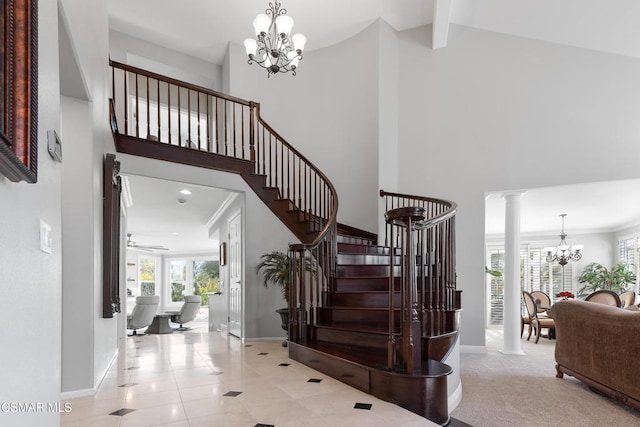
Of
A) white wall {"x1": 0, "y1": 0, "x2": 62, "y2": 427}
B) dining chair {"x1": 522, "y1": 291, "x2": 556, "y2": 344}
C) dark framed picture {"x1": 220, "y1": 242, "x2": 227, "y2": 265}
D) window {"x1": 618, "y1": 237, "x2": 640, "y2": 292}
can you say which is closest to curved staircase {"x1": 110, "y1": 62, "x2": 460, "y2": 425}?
dark framed picture {"x1": 220, "y1": 242, "x2": 227, "y2": 265}

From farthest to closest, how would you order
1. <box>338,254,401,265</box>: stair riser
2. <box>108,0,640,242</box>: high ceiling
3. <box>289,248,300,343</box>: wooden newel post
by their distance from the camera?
1. <box>108,0,640,242</box>: high ceiling
2. <box>338,254,401,265</box>: stair riser
3. <box>289,248,300,343</box>: wooden newel post

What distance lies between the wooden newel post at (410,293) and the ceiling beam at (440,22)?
3.97 meters

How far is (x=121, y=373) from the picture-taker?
3752mm

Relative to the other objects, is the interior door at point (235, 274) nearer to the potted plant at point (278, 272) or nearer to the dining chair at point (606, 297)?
the potted plant at point (278, 272)

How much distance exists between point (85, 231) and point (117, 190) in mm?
1165

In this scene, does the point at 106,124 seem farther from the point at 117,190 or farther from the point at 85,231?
the point at 85,231

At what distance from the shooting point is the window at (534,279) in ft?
35.9

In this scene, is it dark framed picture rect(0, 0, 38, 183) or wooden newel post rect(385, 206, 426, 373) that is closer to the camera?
dark framed picture rect(0, 0, 38, 183)

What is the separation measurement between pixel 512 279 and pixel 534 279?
20.3 feet

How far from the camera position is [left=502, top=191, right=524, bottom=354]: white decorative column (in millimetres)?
6020

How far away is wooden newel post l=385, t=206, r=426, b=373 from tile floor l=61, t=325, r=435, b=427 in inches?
16.1

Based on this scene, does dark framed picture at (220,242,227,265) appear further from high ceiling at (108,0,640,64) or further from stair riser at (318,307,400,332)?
stair riser at (318,307,400,332)

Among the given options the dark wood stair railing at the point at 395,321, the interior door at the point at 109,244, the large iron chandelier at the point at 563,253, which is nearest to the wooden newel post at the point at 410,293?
the dark wood stair railing at the point at 395,321

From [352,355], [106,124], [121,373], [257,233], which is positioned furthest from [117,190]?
[352,355]
